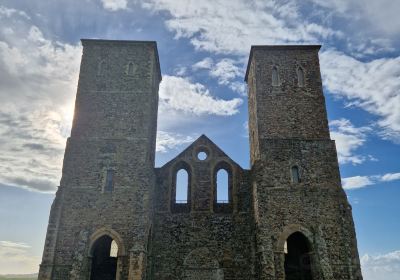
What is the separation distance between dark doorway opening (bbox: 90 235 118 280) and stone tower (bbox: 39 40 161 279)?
56 millimetres

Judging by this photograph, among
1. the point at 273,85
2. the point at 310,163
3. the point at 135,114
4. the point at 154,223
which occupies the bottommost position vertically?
the point at 154,223

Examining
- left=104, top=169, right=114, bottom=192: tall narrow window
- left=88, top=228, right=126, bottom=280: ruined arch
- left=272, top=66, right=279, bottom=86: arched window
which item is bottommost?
left=88, top=228, right=126, bottom=280: ruined arch

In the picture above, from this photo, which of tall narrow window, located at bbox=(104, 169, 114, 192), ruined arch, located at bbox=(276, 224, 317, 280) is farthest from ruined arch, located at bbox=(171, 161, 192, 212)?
ruined arch, located at bbox=(276, 224, 317, 280)

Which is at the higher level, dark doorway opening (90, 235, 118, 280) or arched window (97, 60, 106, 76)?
arched window (97, 60, 106, 76)

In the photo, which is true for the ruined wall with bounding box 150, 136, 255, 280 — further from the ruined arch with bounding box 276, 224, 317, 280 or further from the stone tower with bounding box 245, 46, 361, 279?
the ruined arch with bounding box 276, 224, 317, 280

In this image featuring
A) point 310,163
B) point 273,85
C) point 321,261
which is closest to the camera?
point 321,261

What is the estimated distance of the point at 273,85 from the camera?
23.3m

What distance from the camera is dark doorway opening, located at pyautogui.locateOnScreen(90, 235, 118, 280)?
21.3 m

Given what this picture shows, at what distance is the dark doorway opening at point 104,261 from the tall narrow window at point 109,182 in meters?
3.04

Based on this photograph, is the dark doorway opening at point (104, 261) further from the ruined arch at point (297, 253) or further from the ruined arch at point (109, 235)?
the ruined arch at point (297, 253)

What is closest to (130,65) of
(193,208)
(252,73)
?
(252,73)

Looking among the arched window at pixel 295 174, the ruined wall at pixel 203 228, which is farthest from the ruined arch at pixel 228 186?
the arched window at pixel 295 174

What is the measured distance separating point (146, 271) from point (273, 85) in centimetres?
1330

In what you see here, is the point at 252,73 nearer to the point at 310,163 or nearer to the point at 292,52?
the point at 292,52
